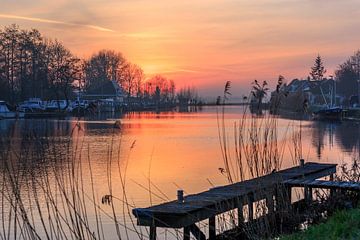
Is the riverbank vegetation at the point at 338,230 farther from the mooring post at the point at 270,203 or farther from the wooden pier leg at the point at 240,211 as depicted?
the wooden pier leg at the point at 240,211

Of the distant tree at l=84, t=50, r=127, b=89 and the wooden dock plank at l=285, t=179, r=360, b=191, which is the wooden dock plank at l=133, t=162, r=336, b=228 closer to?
the wooden dock plank at l=285, t=179, r=360, b=191

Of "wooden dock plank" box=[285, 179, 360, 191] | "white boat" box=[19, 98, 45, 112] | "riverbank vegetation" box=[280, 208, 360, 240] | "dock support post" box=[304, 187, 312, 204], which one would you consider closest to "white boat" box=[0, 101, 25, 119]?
"white boat" box=[19, 98, 45, 112]

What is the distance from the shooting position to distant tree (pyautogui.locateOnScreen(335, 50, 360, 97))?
12281 centimetres

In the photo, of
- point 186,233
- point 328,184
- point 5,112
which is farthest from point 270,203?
point 5,112

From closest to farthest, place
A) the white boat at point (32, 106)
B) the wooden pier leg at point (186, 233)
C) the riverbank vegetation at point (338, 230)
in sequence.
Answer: the riverbank vegetation at point (338, 230) < the wooden pier leg at point (186, 233) < the white boat at point (32, 106)

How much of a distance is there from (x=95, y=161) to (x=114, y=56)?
11432 cm

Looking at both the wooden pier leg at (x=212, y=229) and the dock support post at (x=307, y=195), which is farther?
the dock support post at (x=307, y=195)

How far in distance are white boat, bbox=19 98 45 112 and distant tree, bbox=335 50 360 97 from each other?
6618cm

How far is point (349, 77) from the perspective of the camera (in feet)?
414

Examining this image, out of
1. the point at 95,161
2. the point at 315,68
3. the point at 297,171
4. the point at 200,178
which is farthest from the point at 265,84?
the point at 315,68

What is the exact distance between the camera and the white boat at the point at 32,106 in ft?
288

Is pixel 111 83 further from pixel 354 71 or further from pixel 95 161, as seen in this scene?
pixel 95 161

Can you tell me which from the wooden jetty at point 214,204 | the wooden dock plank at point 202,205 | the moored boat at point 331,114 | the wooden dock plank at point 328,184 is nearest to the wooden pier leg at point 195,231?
the wooden jetty at point 214,204

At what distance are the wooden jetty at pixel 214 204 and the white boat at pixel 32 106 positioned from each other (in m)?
77.0
